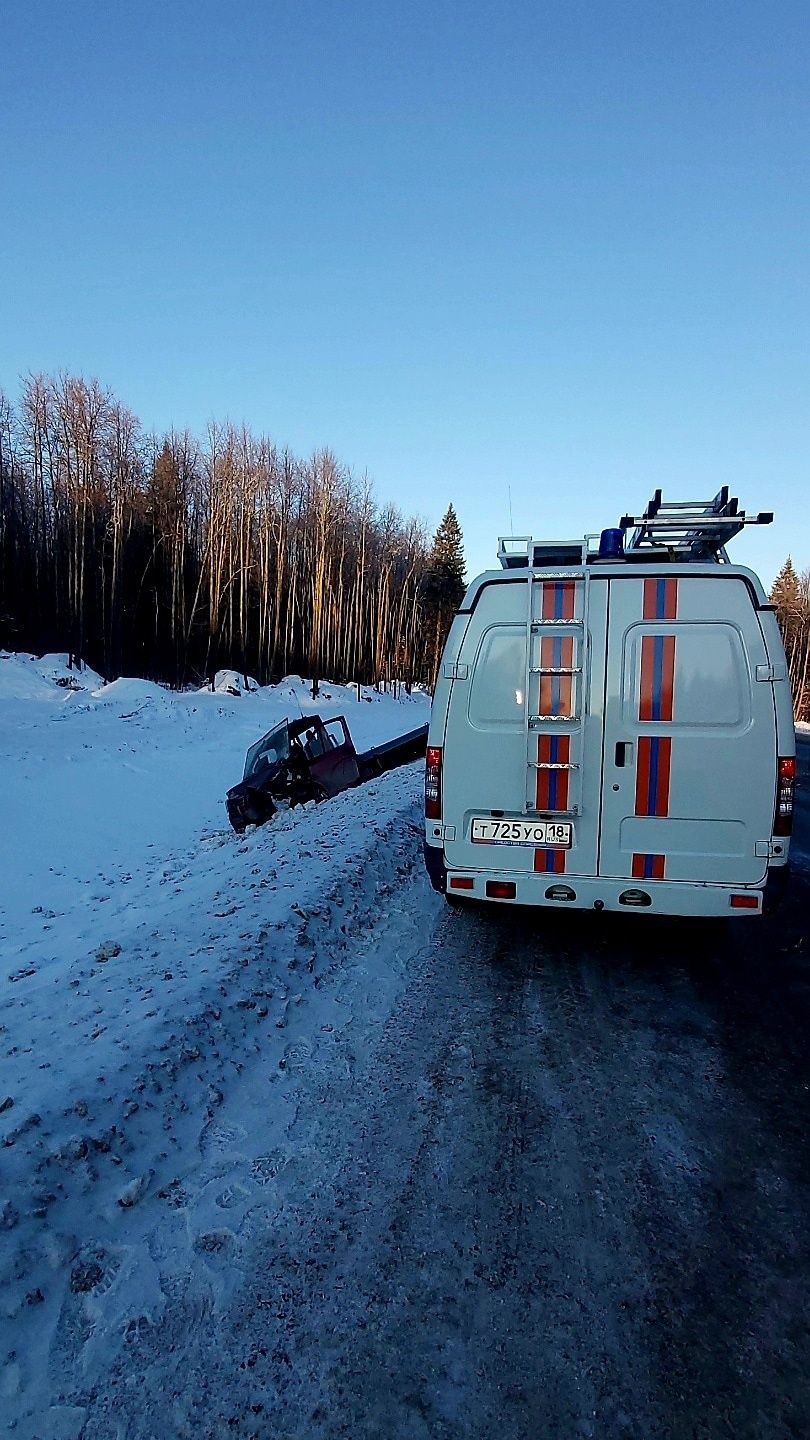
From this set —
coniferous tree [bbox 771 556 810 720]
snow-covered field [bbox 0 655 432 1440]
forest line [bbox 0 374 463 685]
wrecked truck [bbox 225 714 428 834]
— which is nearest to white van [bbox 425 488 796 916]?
snow-covered field [bbox 0 655 432 1440]

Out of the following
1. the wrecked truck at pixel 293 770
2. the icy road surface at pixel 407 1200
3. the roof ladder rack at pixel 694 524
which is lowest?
the icy road surface at pixel 407 1200

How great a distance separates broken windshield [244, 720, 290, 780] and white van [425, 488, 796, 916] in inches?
297

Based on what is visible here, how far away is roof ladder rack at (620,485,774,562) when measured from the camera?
5758mm

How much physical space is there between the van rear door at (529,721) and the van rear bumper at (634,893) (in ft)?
0.26

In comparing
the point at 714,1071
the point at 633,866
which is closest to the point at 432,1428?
the point at 714,1071

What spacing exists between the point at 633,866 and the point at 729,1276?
2.46m

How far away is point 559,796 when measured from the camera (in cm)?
482

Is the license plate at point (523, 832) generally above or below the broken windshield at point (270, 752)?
above

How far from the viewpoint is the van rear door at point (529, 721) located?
477cm

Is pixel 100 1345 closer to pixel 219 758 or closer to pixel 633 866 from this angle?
pixel 633 866

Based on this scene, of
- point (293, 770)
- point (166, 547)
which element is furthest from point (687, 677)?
point (166, 547)

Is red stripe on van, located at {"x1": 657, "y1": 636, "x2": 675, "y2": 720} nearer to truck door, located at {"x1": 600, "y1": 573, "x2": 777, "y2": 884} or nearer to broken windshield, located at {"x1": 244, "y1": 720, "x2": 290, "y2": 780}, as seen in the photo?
truck door, located at {"x1": 600, "y1": 573, "x2": 777, "y2": 884}

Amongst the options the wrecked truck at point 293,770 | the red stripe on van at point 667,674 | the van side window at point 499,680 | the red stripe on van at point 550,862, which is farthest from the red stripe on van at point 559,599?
the wrecked truck at point 293,770

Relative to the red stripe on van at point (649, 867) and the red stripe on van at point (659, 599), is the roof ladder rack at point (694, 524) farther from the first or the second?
the red stripe on van at point (649, 867)
